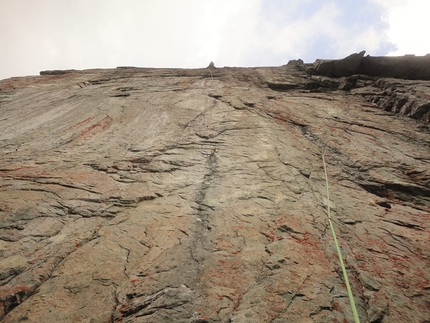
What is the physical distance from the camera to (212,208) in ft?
16.7

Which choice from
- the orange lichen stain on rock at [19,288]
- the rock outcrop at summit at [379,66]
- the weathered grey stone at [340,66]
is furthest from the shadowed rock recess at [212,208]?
the weathered grey stone at [340,66]

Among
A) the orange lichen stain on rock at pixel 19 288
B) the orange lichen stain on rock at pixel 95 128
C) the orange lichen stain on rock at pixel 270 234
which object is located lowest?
the orange lichen stain on rock at pixel 19 288

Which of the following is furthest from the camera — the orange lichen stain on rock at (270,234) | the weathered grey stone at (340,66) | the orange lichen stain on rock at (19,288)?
the weathered grey stone at (340,66)

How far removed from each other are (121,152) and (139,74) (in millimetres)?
8728

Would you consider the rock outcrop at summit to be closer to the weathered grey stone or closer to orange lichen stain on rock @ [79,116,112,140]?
the weathered grey stone

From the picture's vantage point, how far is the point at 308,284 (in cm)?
349

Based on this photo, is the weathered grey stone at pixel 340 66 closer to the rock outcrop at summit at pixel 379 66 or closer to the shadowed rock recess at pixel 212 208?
the rock outcrop at summit at pixel 379 66

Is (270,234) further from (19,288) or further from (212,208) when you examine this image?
(19,288)

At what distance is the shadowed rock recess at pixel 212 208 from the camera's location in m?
3.26

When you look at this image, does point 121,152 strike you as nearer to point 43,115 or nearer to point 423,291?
point 43,115

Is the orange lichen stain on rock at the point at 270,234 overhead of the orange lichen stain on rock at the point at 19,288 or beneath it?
overhead

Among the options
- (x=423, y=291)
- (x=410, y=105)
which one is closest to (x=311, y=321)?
(x=423, y=291)

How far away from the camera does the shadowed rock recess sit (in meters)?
3.26

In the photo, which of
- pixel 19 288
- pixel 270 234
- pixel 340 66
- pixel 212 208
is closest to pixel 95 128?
pixel 212 208
